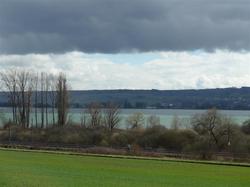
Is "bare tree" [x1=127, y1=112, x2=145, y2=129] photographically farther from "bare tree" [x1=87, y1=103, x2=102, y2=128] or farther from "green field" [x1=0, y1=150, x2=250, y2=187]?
"green field" [x1=0, y1=150, x2=250, y2=187]

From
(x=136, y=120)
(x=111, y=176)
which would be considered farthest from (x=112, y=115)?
(x=111, y=176)

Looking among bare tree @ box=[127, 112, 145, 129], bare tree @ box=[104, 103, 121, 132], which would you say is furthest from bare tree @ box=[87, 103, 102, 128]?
bare tree @ box=[127, 112, 145, 129]

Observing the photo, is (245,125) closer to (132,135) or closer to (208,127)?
(208,127)

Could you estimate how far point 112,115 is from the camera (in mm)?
131250

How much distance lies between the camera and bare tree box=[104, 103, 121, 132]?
12738 cm

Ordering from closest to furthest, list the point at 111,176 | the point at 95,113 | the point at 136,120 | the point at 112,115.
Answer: the point at 111,176 < the point at 136,120 < the point at 112,115 < the point at 95,113

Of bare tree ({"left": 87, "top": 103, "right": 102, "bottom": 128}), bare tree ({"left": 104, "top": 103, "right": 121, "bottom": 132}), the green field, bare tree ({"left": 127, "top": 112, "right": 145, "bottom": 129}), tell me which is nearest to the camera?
the green field

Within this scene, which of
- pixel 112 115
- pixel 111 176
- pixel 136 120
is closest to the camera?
pixel 111 176

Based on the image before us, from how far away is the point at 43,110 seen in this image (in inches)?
5659

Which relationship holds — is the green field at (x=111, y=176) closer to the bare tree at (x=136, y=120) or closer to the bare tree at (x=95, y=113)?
the bare tree at (x=136, y=120)

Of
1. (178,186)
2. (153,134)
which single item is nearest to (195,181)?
(178,186)

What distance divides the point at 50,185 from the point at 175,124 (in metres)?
83.7

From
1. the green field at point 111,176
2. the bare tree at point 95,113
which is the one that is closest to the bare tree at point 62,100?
the bare tree at point 95,113

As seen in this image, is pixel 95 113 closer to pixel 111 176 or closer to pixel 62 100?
pixel 62 100
